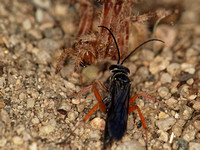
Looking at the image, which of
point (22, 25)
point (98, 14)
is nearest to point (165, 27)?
point (98, 14)

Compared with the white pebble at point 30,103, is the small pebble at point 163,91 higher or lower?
higher

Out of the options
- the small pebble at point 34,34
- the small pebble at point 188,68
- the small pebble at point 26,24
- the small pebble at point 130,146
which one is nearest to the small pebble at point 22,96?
the small pebble at point 34,34

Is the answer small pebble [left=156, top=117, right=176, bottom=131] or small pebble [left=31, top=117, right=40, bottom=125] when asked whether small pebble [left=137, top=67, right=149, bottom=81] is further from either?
small pebble [left=31, top=117, right=40, bottom=125]

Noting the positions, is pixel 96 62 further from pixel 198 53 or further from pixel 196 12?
pixel 196 12

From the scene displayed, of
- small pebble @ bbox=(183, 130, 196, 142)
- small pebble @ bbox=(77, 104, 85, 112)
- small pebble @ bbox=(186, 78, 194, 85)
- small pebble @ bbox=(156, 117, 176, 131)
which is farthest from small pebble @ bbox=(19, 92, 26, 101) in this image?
small pebble @ bbox=(186, 78, 194, 85)

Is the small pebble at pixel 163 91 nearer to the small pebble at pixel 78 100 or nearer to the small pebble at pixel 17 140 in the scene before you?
the small pebble at pixel 78 100

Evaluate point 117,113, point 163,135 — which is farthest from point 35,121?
point 163,135
